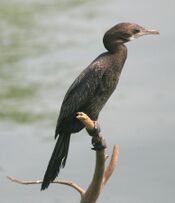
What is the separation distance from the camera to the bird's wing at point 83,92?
204 inches

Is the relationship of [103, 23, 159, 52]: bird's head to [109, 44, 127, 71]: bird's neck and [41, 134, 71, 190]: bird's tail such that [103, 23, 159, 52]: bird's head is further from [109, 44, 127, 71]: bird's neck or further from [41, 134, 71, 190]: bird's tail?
[41, 134, 71, 190]: bird's tail

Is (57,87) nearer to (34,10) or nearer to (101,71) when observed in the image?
(34,10)

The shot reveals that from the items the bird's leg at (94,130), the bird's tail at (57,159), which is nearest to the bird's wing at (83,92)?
the bird's tail at (57,159)

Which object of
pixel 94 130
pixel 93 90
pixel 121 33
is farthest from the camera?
pixel 93 90

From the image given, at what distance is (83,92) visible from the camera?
522cm

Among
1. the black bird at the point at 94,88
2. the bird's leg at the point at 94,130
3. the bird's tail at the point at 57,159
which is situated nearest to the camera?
the bird's leg at the point at 94,130

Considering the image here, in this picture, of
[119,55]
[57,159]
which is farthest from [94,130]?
[119,55]

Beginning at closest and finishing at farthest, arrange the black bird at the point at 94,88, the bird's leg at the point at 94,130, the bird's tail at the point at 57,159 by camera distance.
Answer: the bird's leg at the point at 94,130 → the bird's tail at the point at 57,159 → the black bird at the point at 94,88

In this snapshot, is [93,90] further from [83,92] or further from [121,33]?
[121,33]

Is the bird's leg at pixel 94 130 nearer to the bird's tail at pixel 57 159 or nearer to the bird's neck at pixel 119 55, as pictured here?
the bird's tail at pixel 57 159

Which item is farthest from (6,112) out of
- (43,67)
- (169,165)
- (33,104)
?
(169,165)

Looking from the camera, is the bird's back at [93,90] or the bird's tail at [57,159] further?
the bird's back at [93,90]

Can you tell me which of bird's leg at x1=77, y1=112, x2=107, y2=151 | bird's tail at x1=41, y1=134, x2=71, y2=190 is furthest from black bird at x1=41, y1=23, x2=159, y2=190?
bird's leg at x1=77, y1=112, x2=107, y2=151

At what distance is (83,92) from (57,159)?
362 millimetres
